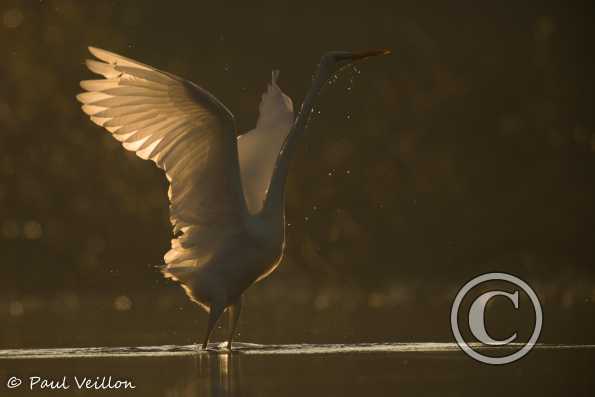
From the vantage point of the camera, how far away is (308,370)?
34.0 ft

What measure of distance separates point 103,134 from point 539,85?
22.7 ft

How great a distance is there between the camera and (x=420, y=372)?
1012 cm

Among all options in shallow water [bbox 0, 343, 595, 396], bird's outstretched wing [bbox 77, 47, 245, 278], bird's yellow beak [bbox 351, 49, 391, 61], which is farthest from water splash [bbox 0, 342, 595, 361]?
bird's yellow beak [bbox 351, 49, 391, 61]

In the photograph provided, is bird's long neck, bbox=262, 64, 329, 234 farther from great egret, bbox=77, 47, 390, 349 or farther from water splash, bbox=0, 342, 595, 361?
water splash, bbox=0, 342, 595, 361

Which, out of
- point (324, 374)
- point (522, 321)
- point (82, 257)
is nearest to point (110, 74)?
point (324, 374)

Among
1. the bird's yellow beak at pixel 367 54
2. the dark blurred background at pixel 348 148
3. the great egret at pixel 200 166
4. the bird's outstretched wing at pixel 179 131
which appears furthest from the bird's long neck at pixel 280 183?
the dark blurred background at pixel 348 148

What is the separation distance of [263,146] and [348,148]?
1319 centimetres

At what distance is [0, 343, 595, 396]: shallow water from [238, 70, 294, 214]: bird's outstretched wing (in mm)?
1084

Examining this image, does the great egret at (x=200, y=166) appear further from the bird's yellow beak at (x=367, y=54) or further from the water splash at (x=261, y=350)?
the water splash at (x=261, y=350)

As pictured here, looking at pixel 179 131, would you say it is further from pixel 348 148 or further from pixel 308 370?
pixel 348 148

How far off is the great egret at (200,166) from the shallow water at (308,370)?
0.51 metres

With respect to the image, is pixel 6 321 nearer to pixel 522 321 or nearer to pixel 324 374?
pixel 522 321

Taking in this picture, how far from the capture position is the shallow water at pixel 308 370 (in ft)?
30.8

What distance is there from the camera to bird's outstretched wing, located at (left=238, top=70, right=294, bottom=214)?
12.3 metres
